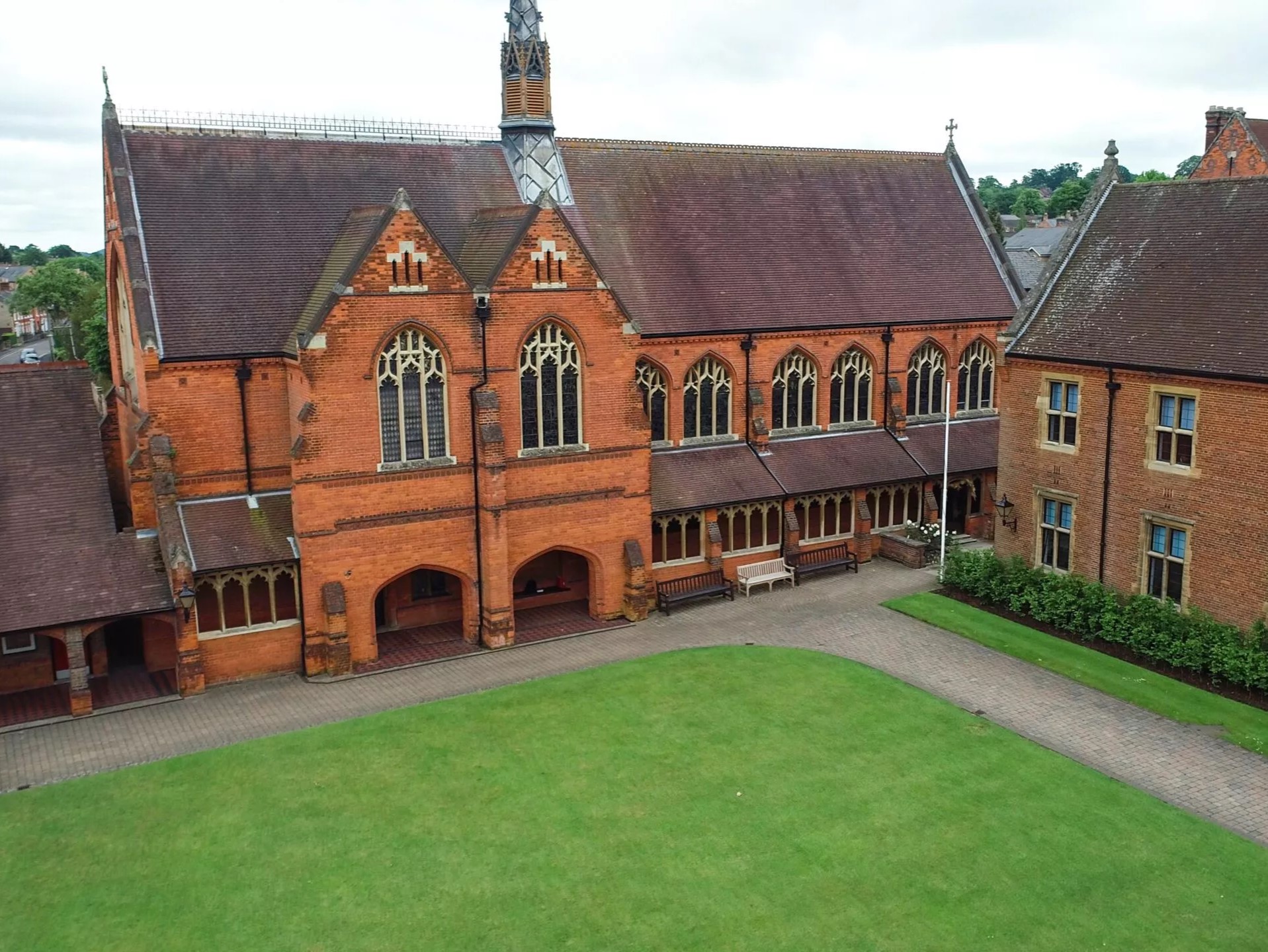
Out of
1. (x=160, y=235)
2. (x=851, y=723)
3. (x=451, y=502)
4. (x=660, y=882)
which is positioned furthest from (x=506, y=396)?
(x=660, y=882)

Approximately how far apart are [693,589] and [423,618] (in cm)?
703

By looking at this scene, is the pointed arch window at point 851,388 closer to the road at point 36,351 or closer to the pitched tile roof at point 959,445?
the pitched tile roof at point 959,445

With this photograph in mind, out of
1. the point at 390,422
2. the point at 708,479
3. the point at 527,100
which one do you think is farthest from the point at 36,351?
the point at 708,479

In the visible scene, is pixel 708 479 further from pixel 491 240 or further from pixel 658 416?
pixel 491 240

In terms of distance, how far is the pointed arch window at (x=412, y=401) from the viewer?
74.1 ft

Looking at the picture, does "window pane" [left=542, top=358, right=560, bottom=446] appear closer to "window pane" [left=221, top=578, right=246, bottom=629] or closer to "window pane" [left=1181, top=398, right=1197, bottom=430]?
"window pane" [left=221, top=578, right=246, bottom=629]

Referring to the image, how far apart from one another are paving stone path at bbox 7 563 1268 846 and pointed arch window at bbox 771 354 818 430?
5.95m

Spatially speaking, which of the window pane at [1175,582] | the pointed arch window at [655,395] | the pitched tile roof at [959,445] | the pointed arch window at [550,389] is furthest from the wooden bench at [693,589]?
the window pane at [1175,582]

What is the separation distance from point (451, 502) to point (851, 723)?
1014 centimetres

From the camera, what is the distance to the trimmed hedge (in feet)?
67.9

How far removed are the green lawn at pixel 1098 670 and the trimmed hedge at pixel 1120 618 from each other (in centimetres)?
54

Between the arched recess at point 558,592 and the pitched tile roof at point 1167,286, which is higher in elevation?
the pitched tile roof at point 1167,286

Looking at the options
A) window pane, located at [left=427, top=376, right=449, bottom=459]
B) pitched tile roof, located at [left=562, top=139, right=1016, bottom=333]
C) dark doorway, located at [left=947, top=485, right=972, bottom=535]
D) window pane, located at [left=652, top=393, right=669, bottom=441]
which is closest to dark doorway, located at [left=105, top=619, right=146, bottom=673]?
window pane, located at [left=427, top=376, right=449, bottom=459]

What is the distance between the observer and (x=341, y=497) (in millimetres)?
22250
